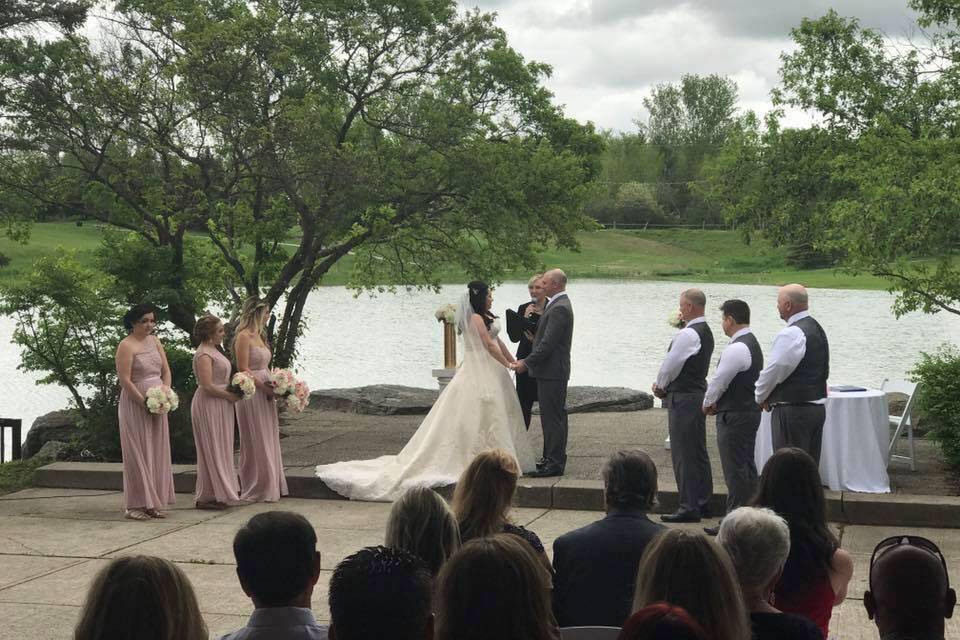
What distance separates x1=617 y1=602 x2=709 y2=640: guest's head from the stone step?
19.9 ft

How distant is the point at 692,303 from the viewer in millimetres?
10016

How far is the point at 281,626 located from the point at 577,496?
23.7 ft

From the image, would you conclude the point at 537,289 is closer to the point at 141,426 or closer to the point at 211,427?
the point at 211,427

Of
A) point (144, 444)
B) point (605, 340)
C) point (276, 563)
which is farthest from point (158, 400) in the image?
point (605, 340)

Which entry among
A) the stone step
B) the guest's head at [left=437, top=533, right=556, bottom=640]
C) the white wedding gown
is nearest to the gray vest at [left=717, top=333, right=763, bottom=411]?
the stone step

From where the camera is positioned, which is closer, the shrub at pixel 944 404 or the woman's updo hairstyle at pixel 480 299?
the shrub at pixel 944 404

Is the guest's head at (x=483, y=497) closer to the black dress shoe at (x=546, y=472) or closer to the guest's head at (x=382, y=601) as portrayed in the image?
the guest's head at (x=382, y=601)

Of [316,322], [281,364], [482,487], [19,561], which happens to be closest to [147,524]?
[19,561]

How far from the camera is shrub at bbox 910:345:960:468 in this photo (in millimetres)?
11163

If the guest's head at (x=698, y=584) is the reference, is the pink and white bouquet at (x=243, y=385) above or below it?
below

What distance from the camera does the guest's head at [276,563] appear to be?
12.5 ft

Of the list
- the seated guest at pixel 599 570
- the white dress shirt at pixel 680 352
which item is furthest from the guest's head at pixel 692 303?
the seated guest at pixel 599 570

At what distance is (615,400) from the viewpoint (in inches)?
694

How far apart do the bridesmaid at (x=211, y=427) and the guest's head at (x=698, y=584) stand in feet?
26.6
